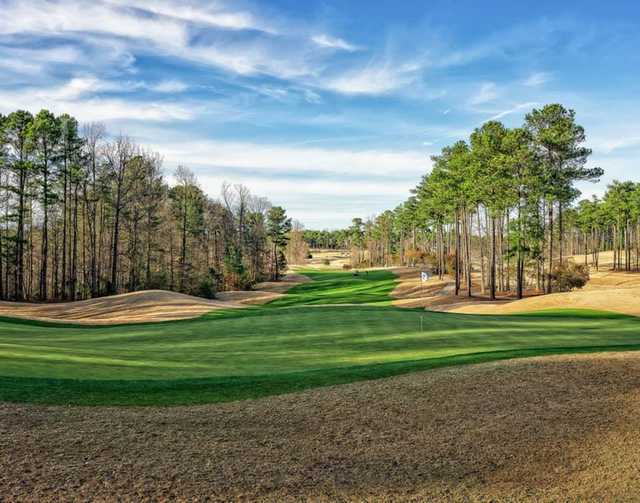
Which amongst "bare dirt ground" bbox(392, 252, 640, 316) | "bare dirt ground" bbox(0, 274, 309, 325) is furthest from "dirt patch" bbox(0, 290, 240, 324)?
"bare dirt ground" bbox(392, 252, 640, 316)

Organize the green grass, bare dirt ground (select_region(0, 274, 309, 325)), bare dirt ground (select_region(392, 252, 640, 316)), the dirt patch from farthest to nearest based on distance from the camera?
the dirt patch < bare dirt ground (select_region(0, 274, 309, 325)) < bare dirt ground (select_region(392, 252, 640, 316)) < the green grass

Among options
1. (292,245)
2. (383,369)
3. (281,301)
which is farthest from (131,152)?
(292,245)

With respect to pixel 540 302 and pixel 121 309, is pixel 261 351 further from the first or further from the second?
pixel 121 309

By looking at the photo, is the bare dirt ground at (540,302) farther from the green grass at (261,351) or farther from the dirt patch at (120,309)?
the dirt patch at (120,309)

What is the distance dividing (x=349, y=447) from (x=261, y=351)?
901cm

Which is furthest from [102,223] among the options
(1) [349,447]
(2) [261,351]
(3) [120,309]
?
(1) [349,447]

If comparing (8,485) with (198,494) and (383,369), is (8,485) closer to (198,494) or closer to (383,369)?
(198,494)

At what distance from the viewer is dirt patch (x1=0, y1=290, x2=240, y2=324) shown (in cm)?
3347

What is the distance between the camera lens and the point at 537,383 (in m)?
11.1

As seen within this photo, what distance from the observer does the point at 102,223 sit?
173 feet

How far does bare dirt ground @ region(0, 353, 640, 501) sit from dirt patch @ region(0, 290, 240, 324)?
25.1 metres

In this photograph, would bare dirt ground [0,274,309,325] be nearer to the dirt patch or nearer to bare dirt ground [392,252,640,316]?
the dirt patch

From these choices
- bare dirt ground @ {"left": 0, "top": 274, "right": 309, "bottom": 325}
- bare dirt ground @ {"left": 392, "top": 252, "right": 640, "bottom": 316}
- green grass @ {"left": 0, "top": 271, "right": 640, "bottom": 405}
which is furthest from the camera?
bare dirt ground @ {"left": 0, "top": 274, "right": 309, "bottom": 325}

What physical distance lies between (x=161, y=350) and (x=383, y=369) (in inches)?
332
